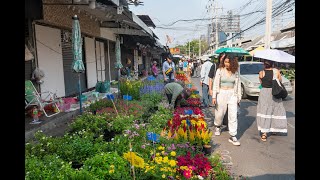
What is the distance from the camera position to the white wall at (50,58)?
28.1 ft

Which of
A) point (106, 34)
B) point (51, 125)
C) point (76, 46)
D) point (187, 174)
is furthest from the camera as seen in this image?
point (106, 34)

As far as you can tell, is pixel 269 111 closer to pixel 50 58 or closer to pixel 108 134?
pixel 108 134

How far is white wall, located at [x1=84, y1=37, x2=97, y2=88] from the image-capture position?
43.2ft

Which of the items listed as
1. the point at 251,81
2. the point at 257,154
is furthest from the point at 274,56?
the point at 251,81

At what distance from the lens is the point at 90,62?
1361 cm

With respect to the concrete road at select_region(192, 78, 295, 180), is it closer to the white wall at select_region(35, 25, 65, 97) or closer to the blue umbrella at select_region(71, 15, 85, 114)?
the blue umbrella at select_region(71, 15, 85, 114)

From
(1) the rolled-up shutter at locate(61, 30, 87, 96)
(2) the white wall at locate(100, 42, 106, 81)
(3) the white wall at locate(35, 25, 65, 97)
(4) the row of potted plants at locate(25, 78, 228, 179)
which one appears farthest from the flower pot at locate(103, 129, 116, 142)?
(2) the white wall at locate(100, 42, 106, 81)

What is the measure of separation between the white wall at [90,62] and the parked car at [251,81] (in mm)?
7451

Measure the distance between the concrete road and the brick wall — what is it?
5.84 meters

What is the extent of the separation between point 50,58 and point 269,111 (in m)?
7.04

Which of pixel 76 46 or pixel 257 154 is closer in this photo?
pixel 257 154

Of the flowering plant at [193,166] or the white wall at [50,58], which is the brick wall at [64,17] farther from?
the flowering plant at [193,166]
